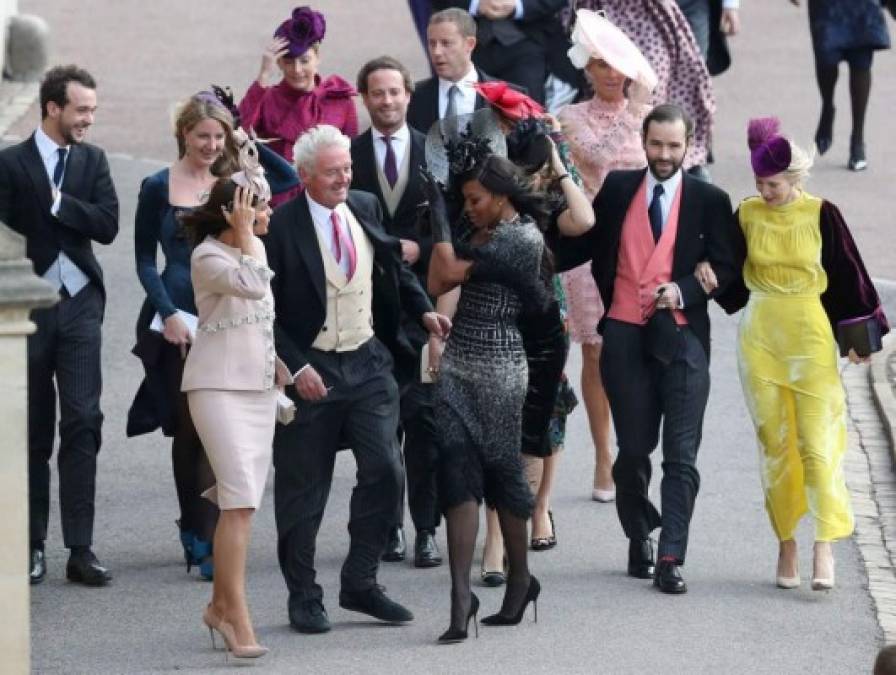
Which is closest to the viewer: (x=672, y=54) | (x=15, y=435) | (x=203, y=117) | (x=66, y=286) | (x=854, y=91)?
(x=15, y=435)

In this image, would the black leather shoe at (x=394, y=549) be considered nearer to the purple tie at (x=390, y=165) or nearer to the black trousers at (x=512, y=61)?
the purple tie at (x=390, y=165)

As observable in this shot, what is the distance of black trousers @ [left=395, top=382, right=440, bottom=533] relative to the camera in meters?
10.9

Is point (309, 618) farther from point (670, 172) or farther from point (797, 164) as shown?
point (797, 164)

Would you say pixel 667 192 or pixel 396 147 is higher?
pixel 396 147

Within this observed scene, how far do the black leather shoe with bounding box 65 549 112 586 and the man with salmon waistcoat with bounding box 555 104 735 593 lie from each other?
7.34 feet

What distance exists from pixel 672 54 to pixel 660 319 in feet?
11.3

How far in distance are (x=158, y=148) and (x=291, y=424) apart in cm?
921

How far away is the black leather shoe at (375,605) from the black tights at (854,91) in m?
8.53

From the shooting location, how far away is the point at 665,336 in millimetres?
10531

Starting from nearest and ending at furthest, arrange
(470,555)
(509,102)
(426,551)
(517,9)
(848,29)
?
(470,555), (509,102), (426,551), (517,9), (848,29)

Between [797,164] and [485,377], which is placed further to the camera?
[797,164]

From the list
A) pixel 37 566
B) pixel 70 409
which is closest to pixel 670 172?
pixel 70 409

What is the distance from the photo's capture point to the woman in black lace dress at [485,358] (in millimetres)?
9742

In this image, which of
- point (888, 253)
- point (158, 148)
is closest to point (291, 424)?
point (888, 253)
